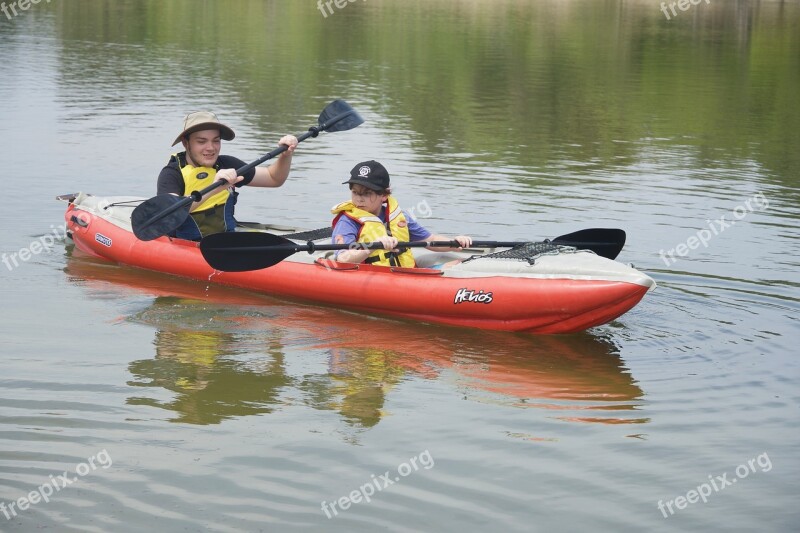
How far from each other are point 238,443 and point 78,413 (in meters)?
0.94

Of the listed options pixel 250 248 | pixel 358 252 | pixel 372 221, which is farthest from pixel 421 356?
pixel 250 248

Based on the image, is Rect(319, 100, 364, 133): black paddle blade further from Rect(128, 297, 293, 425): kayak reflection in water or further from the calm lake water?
Rect(128, 297, 293, 425): kayak reflection in water

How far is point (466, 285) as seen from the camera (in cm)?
793

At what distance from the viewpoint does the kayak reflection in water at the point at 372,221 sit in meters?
8.02

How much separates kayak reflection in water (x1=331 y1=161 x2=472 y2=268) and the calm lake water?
0.49 metres

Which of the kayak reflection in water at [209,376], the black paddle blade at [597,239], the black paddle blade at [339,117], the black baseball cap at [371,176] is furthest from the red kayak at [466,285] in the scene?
the black paddle blade at [339,117]

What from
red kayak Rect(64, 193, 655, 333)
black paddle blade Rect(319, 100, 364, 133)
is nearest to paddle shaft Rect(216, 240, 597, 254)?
red kayak Rect(64, 193, 655, 333)

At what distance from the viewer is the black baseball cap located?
799cm

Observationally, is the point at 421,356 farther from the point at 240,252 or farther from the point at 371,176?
the point at 240,252

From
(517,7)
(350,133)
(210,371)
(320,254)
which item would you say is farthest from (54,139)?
(517,7)

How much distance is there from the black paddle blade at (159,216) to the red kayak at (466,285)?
402 mm

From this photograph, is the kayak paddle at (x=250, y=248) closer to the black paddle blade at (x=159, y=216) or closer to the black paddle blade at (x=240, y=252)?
the black paddle blade at (x=240, y=252)

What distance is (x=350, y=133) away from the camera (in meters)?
16.1

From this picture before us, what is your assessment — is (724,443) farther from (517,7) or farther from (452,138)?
(517,7)
